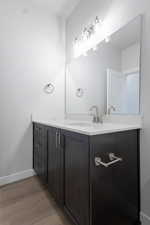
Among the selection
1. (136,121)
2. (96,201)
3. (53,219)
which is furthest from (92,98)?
(53,219)

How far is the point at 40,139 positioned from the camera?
1877 mm

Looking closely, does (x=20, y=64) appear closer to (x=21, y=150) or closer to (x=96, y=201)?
(x=21, y=150)

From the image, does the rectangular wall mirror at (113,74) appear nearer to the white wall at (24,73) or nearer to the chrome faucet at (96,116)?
the chrome faucet at (96,116)

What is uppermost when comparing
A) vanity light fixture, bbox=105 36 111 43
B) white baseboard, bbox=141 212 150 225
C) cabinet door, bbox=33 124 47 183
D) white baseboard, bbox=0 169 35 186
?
vanity light fixture, bbox=105 36 111 43

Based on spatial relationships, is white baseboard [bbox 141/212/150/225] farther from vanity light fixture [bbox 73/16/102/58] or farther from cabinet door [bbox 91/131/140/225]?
vanity light fixture [bbox 73/16/102/58]

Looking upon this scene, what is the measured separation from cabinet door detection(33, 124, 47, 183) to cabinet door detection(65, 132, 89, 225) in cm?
58

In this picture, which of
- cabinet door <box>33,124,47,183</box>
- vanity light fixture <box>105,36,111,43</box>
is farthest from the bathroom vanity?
vanity light fixture <box>105,36,111,43</box>

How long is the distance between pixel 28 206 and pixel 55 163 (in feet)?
1.95

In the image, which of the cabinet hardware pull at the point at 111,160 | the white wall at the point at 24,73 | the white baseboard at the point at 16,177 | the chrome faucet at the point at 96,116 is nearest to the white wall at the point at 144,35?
the cabinet hardware pull at the point at 111,160

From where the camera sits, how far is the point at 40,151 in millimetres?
1883

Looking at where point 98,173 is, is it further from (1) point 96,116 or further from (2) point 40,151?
(2) point 40,151

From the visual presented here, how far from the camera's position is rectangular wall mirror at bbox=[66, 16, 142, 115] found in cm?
132

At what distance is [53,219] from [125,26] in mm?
2037

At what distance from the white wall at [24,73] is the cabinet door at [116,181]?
59.4 inches
